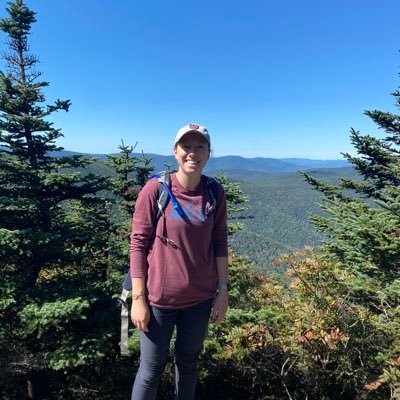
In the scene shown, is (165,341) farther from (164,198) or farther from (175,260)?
(164,198)

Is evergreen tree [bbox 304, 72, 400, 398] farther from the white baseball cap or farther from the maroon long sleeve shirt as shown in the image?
the white baseball cap

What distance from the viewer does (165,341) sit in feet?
8.98

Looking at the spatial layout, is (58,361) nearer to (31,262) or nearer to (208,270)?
(31,262)

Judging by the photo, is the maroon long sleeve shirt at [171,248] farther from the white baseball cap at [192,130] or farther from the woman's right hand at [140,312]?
the white baseball cap at [192,130]

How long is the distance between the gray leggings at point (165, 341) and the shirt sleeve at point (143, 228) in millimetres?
356

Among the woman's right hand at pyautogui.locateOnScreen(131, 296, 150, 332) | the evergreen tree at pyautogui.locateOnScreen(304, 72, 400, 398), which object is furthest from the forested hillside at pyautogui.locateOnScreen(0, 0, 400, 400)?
the woman's right hand at pyautogui.locateOnScreen(131, 296, 150, 332)

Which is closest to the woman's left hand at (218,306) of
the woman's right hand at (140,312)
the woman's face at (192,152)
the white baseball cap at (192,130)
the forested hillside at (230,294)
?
the woman's right hand at (140,312)

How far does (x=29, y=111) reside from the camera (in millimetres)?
11719

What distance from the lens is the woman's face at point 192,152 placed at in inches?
103

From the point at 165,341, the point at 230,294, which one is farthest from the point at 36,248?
the point at 165,341

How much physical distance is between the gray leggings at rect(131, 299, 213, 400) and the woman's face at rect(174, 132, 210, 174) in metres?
1.09

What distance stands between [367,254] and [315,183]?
846 centimetres

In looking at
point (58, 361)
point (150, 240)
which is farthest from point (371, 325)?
point (58, 361)

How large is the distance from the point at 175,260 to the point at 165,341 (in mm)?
683
